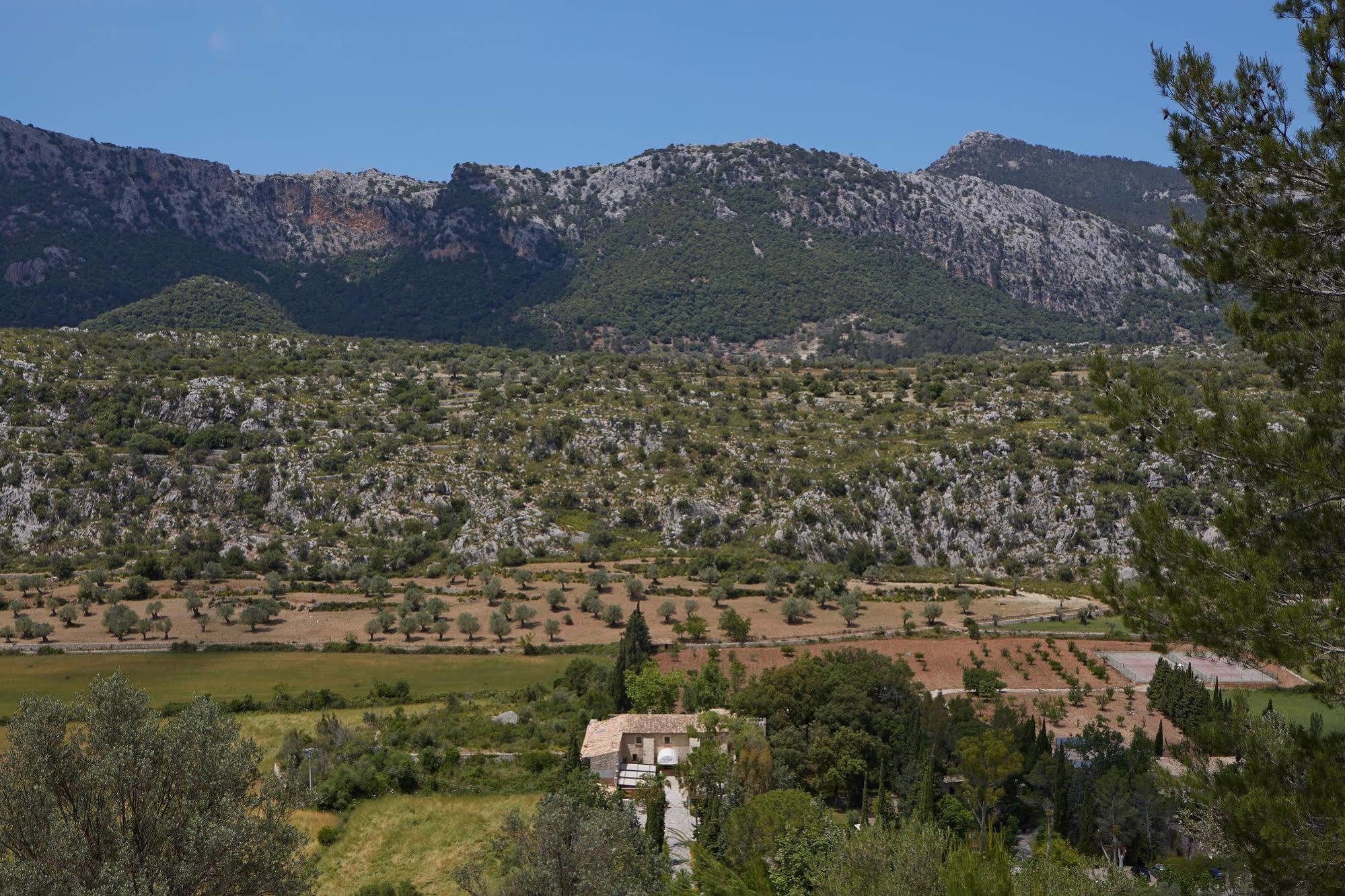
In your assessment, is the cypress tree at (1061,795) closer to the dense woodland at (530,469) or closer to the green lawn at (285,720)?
the green lawn at (285,720)

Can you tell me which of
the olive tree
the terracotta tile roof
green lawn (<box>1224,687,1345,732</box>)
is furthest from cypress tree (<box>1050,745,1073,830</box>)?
→ the olive tree

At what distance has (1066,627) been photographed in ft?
227

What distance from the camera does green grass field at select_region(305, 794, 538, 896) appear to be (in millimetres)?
33844

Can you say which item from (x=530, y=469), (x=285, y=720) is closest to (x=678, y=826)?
(x=285, y=720)

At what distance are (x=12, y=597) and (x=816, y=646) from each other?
5646 centimetres

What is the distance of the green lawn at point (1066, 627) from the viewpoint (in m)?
66.8

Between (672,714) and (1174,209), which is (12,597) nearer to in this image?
(672,714)

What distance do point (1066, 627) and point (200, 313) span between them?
14040cm

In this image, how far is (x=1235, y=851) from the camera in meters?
13.4

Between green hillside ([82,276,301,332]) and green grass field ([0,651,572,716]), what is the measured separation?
9740cm

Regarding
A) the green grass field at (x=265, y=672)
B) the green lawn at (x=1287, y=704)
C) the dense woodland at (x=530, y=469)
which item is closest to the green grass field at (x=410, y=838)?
the green grass field at (x=265, y=672)

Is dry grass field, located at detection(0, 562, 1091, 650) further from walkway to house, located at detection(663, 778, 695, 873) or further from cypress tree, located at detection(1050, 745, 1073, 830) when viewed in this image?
cypress tree, located at detection(1050, 745, 1073, 830)

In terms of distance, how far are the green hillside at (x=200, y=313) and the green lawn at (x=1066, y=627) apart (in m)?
119

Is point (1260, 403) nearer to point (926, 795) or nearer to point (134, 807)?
point (134, 807)
